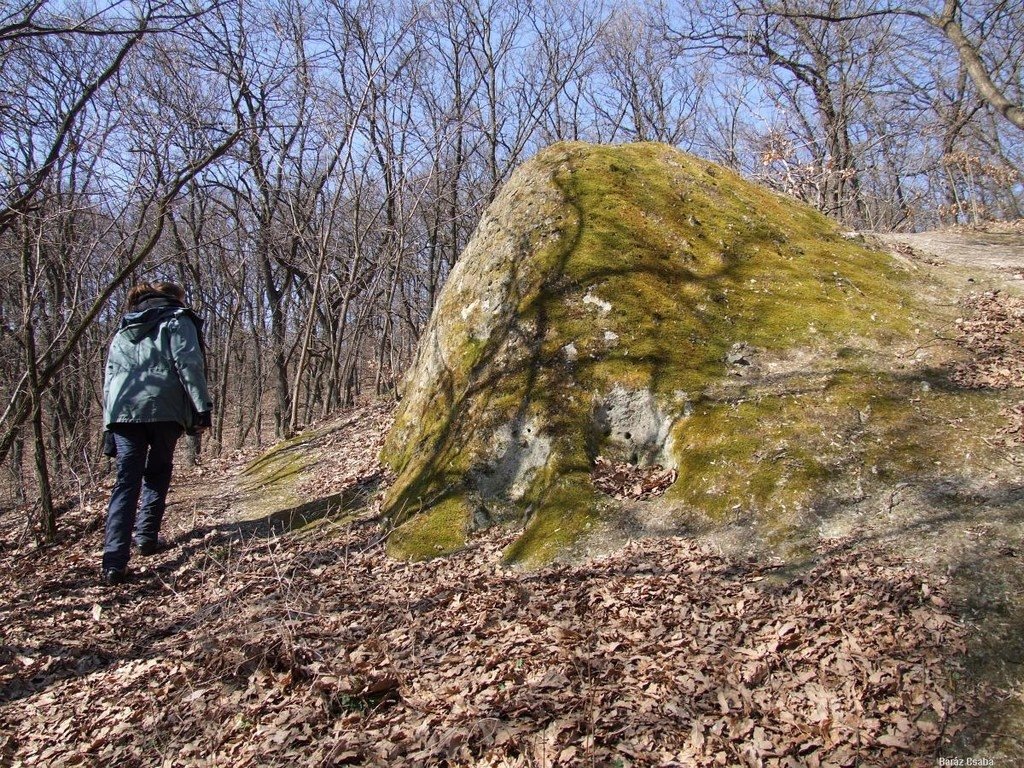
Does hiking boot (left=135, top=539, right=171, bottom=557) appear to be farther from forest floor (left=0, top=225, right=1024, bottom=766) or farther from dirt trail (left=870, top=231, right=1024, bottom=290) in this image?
dirt trail (left=870, top=231, right=1024, bottom=290)

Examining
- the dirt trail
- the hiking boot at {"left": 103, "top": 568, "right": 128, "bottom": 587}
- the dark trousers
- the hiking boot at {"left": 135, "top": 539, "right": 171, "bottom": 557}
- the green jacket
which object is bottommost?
the hiking boot at {"left": 103, "top": 568, "right": 128, "bottom": 587}

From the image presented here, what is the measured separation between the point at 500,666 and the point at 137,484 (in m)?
3.71

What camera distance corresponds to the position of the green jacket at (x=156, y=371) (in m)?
5.34

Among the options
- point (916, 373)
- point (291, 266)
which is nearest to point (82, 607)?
point (916, 373)

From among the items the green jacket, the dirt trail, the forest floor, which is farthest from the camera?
the dirt trail

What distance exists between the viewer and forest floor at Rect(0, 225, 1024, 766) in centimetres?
267

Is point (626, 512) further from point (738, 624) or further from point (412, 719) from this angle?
point (412, 719)

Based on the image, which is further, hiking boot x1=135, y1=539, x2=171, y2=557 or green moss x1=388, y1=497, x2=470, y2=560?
hiking boot x1=135, y1=539, x2=171, y2=557

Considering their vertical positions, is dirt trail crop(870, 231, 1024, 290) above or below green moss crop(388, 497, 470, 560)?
above

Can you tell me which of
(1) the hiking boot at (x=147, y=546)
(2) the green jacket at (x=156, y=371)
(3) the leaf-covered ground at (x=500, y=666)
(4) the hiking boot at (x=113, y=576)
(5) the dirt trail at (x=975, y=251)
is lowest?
(3) the leaf-covered ground at (x=500, y=666)

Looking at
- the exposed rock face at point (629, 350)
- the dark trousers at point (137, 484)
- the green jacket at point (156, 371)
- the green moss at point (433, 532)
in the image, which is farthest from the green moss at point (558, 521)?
the dark trousers at point (137, 484)

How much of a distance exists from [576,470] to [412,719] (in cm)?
247

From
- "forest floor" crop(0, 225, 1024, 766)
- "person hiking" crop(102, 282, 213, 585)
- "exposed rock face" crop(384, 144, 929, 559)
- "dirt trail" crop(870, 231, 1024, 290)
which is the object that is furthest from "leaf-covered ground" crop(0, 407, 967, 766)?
"dirt trail" crop(870, 231, 1024, 290)

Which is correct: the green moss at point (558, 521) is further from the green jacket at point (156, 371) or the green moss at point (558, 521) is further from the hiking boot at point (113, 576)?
the hiking boot at point (113, 576)
